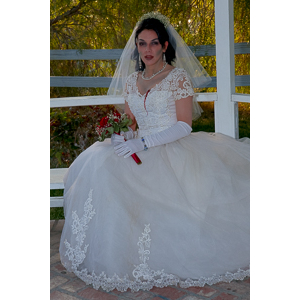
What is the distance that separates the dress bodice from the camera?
2.80 metres

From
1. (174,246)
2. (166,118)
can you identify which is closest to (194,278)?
(174,246)

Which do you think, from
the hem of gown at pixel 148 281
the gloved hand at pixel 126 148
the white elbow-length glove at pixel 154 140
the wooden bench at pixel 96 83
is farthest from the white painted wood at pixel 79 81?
the hem of gown at pixel 148 281

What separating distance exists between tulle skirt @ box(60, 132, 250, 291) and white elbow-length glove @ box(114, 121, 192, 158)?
0.15ft

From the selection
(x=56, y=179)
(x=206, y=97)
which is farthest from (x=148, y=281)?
(x=206, y=97)

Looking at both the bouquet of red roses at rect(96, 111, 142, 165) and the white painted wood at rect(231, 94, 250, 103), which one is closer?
the bouquet of red roses at rect(96, 111, 142, 165)

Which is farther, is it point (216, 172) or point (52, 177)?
point (52, 177)

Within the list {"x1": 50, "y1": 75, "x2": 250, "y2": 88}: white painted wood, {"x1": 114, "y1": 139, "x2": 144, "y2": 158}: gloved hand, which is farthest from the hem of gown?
{"x1": 50, "y1": 75, "x2": 250, "y2": 88}: white painted wood

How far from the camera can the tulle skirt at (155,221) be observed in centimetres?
220

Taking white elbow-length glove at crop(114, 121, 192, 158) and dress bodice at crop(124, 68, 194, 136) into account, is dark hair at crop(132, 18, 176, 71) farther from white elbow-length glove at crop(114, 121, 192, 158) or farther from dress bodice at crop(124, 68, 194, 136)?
white elbow-length glove at crop(114, 121, 192, 158)

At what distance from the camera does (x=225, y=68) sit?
137 inches

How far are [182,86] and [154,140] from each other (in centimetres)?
46
